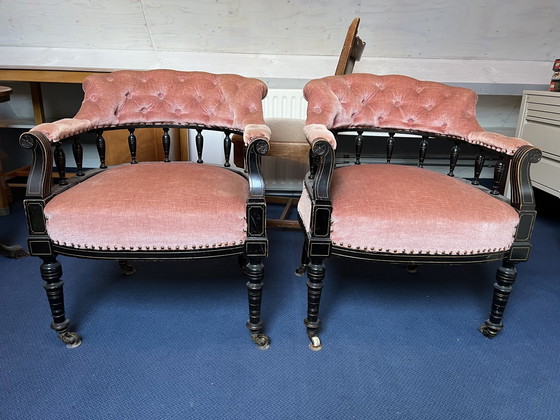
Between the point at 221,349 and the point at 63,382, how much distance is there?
46 cm

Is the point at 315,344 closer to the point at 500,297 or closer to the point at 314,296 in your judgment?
the point at 314,296

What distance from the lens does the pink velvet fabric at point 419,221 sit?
125 centimetres

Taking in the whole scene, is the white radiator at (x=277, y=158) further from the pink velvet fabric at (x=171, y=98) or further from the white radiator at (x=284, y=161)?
the pink velvet fabric at (x=171, y=98)

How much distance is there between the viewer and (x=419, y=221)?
1245 millimetres

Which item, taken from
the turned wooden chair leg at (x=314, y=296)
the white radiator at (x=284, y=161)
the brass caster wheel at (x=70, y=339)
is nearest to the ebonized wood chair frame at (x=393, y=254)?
the turned wooden chair leg at (x=314, y=296)

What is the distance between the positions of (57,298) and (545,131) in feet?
8.37

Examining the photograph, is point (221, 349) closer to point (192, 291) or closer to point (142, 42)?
point (192, 291)

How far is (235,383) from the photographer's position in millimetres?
1250

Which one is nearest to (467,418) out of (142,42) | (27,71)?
(27,71)

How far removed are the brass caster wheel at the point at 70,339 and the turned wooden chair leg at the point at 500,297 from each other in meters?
1.39

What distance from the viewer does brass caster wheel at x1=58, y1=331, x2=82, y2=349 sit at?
4.52 feet

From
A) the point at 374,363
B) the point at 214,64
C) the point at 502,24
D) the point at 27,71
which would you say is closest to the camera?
the point at 374,363

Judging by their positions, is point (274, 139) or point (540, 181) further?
point (540, 181)

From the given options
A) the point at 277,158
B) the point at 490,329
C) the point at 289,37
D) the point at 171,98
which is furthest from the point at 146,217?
the point at 289,37
